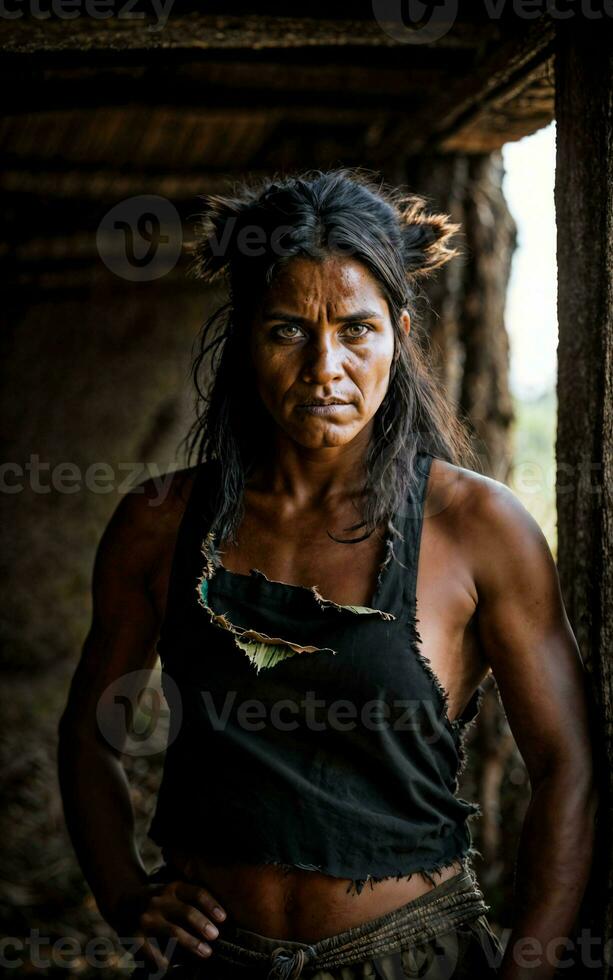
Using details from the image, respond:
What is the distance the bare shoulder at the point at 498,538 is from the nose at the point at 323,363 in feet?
1.16

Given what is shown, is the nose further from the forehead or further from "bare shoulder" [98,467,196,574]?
"bare shoulder" [98,467,196,574]

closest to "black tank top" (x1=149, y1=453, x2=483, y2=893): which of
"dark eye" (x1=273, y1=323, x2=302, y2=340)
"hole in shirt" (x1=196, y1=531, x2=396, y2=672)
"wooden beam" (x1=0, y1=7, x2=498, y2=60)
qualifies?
"hole in shirt" (x1=196, y1=531, x2=396, y2=672)

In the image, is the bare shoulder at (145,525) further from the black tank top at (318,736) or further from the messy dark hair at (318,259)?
the black tank top at (318,736)

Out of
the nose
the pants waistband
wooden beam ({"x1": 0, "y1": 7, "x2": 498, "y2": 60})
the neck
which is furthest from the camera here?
wooden beam ({"x1": 0, "y1": 7, "x2": 498, "y2": 60})

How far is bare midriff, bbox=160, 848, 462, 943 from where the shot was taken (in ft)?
6.22

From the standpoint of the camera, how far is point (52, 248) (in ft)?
14.6

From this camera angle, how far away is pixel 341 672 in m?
1.90

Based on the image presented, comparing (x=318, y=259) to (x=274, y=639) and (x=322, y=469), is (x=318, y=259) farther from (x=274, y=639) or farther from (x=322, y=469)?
(x=274, y=639)

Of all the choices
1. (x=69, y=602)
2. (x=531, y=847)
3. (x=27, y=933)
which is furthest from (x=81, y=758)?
(x=69, y=602)

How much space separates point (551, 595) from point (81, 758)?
1.15 meters

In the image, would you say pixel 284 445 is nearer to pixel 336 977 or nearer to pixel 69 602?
pixel 336 977

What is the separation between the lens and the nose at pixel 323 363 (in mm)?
1981

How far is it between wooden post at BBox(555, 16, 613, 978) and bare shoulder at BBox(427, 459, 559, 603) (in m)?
0.14

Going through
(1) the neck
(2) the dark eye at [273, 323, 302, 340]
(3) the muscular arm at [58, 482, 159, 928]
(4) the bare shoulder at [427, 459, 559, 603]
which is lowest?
(3) the muscular arm at [58, 482, 159, 928]
